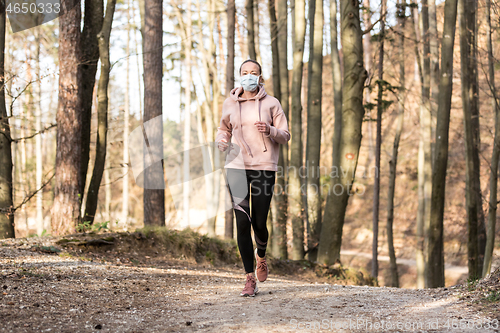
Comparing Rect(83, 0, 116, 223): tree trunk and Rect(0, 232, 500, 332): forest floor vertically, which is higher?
Rect(83, 0, 116, 223): tree trunk

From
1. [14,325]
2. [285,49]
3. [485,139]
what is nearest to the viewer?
[14,325]

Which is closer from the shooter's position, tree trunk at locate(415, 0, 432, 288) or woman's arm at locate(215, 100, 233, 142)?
woman's arm at locate(215, 100, 233, 142)

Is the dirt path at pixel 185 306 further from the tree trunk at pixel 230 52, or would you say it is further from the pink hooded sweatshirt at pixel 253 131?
the tree trunk at pixel 230 52

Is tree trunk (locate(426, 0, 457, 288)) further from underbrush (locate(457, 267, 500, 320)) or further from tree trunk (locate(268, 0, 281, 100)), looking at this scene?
underbrush (locate(457, 267, 500, 320))

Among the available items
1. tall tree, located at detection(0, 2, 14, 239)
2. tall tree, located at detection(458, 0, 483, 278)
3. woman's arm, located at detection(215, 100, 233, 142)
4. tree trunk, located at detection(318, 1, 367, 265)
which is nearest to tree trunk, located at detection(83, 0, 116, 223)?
tall tree, located at detection(0, 2, 14, 239)

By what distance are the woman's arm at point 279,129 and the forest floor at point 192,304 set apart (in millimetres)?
1536

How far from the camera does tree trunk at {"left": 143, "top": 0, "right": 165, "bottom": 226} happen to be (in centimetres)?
881

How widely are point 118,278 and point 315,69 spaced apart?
7545 mm

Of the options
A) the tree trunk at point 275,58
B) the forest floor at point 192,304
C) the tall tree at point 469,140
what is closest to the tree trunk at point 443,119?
the tall tree at point 469,140

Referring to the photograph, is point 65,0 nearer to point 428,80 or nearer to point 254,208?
point 254,208

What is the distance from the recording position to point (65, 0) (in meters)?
7.92

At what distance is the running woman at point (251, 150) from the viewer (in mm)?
4301

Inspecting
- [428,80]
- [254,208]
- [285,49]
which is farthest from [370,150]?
[254,208]

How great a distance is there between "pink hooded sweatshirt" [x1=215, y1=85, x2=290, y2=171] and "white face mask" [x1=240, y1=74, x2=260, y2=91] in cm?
9
